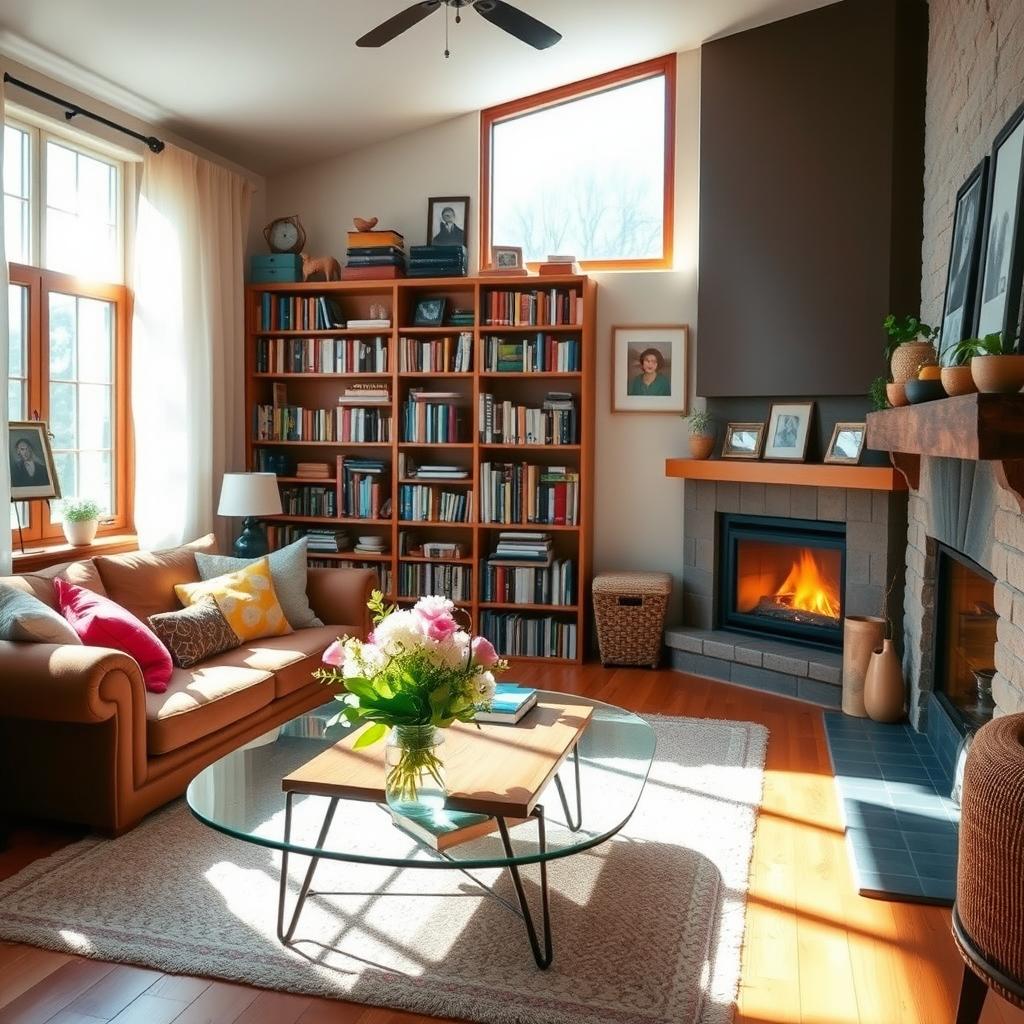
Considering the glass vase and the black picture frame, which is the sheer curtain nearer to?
the glass vase

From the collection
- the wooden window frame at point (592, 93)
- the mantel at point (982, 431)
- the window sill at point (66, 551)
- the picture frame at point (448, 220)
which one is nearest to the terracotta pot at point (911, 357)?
the mantel at point (982, 431)

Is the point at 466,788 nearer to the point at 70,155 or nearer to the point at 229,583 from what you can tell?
the point at 229,583

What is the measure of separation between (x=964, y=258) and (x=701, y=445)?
2009 millimetres

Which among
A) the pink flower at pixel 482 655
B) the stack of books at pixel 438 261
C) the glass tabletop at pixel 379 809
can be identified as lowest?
the glass tabletop at pixel 379 809

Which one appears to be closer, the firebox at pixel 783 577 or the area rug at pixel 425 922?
the area rug at pixel 425 922

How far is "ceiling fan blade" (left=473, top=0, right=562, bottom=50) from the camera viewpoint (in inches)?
131

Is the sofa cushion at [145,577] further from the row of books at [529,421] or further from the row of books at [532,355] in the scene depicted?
the row of books at [532,355]

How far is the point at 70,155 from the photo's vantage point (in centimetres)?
473

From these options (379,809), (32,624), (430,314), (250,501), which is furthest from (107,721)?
(430,314)

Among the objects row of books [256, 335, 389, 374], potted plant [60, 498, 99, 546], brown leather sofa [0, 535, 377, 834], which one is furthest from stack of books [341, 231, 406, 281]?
brown leather sofa [0, 535, 377, 834]

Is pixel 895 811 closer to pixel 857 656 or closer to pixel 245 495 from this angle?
pixel 857 656

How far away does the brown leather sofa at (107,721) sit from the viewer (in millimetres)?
3018

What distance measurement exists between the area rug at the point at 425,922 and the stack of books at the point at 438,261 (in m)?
3.42

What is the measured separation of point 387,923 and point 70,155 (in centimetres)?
389
